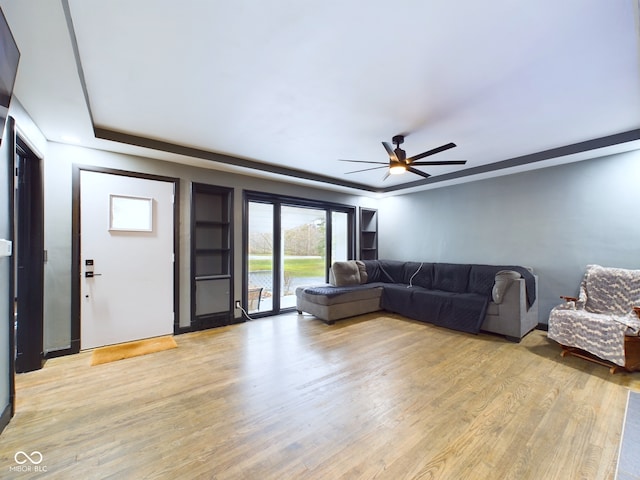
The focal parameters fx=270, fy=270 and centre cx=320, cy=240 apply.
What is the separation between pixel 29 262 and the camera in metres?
2.91

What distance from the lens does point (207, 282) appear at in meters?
4.27

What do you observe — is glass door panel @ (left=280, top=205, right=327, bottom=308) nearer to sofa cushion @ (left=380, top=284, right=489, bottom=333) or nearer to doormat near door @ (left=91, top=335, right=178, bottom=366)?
sofa cushion @ (left=380, top=284, right=489, bottom=333)

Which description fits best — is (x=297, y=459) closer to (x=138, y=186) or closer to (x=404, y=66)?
(x=404, y=66)

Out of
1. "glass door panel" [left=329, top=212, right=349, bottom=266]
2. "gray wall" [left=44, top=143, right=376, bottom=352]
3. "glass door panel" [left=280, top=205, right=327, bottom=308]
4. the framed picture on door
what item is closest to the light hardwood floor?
"gray wall" [left=44, top=143, right=376, bottom=352]

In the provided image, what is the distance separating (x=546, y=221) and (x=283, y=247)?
4361mm

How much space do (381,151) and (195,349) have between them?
12.2 feet

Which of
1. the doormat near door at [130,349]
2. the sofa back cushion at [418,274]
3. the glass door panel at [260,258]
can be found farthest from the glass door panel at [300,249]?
the doormat near door at [130,349]

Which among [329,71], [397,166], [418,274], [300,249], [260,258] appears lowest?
[418,274]

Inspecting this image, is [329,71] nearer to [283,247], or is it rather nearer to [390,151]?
[390,151]

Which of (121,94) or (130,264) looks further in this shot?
(130,264)

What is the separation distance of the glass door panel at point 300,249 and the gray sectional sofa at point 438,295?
1.06ft

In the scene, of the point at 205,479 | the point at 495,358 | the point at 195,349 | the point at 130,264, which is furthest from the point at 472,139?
the point at 130,264

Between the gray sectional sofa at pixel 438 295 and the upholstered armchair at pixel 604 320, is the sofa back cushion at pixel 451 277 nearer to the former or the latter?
the gray sectional sofa at pixel 438 295

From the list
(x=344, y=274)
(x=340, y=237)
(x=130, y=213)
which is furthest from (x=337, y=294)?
(x=130, y=213)
